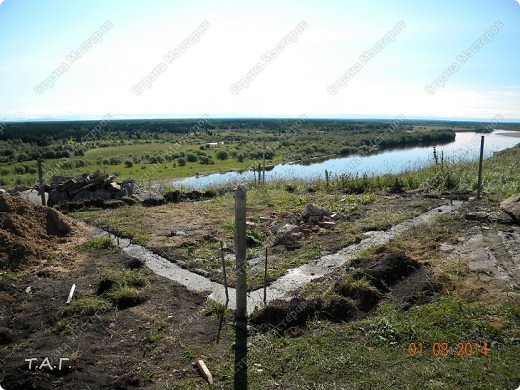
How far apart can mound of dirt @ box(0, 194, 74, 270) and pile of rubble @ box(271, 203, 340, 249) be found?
14.7 feet

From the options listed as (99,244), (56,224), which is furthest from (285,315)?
(56,224)

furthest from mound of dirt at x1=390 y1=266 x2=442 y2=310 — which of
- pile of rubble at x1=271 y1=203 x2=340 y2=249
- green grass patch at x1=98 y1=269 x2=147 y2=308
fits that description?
green grass patch at x1=98 y1=269 x2=147 y2=308

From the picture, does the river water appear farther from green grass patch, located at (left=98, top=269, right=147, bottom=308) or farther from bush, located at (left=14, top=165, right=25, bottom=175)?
bush, located at (left=14, top=165, right=25, bottom=175)

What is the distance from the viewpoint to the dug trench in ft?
16.3

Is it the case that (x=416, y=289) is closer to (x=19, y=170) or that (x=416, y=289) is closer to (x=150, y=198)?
(x=150, y=198)

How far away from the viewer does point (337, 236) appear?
8594 millimetres

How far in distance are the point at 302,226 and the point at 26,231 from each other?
18.6 ft

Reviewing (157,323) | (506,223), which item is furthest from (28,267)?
(506,223)

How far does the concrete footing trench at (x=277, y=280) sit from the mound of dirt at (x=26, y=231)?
1234 millimetres

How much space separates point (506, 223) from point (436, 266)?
342cm

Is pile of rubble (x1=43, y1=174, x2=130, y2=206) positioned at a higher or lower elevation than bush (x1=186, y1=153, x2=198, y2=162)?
higher

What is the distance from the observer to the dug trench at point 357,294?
496 centimetres

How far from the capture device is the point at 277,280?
641 centimetres

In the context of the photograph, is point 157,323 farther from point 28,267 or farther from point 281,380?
point 28,267
